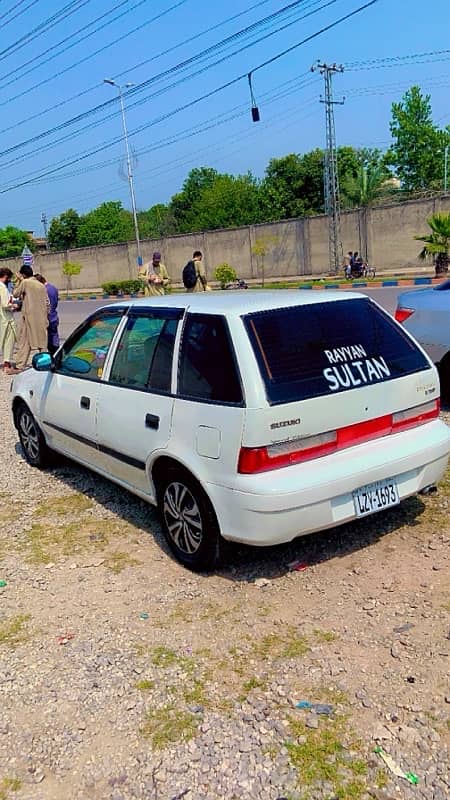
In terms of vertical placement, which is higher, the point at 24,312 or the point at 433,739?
the point at 24,312

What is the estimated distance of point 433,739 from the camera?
2.55 m

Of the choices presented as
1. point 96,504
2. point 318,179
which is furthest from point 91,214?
point 96,504

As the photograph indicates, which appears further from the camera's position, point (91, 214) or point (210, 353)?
point (91, 214)

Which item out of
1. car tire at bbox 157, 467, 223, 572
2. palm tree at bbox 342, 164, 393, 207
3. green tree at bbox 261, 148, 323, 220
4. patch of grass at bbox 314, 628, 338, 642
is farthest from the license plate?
green tree at bbox 261, 148, 323, 220

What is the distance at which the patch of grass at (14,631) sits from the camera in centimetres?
348

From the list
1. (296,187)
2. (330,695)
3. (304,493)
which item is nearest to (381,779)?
(330,695)

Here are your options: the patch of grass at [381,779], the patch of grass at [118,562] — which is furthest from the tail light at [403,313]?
the patch of grass at [381,779]

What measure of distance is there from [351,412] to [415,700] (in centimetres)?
150

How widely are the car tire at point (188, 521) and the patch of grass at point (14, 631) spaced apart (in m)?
0.94

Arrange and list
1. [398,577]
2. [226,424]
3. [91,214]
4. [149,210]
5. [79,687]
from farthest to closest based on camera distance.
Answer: [149,210] < [91,214] < [398,577] < [226,424] < [79,687]

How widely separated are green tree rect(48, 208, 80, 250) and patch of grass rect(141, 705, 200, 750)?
8416 cm

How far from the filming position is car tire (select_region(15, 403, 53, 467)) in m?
6.00

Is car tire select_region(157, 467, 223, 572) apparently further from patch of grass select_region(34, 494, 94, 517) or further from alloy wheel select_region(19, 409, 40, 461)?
alloy wheel select_region(19, 409, 40, 461)

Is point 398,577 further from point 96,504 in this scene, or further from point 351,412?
point 96,504
